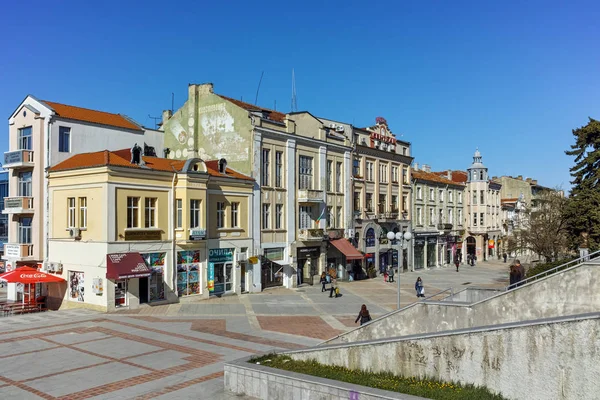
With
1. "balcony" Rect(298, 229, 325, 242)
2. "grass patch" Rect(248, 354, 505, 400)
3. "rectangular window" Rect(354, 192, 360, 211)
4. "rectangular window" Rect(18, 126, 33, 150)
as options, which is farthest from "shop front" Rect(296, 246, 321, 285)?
"grass patch" Rect(248, 354, 505, 400)

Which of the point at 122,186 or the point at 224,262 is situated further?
the point at 224,262

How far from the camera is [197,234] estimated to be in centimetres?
3269

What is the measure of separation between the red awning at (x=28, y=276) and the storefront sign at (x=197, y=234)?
26.3 feet

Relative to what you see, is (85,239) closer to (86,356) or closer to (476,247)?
(86,356)

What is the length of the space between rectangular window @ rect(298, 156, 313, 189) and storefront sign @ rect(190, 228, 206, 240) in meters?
11.6

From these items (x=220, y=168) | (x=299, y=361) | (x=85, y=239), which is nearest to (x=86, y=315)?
(x=85, y=239)

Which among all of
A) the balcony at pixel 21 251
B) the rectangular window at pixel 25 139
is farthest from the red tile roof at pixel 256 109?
the balcony at pixel 21 251

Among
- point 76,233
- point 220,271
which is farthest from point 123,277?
point 220,271

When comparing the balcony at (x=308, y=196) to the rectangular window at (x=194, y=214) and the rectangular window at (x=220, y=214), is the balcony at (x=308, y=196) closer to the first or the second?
the rectangular window at (x=220, y=214)

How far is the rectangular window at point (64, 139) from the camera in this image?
33359mm

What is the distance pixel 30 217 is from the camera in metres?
33.6

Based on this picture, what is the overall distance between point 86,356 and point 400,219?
133 ft

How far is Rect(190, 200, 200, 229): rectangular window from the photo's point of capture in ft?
109

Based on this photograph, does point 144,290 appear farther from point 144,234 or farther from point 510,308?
point 510,308
